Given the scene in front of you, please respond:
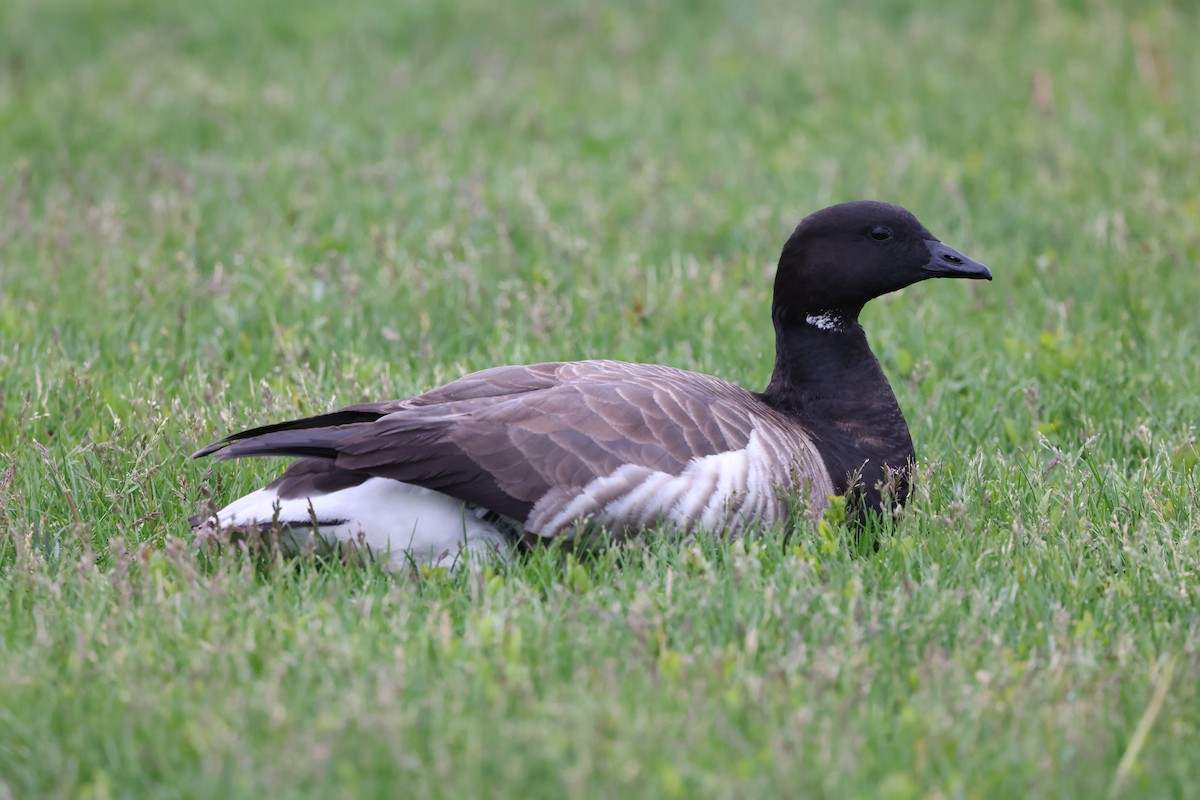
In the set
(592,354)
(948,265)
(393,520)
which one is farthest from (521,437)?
(592,354)

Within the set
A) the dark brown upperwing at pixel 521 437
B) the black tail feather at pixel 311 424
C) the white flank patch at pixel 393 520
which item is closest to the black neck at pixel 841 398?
the dark brown upperwing at pixel 521 437

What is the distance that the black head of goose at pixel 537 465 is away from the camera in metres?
4.22

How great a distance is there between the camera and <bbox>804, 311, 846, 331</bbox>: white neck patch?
5203 millimetres

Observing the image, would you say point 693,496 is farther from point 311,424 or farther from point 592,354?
point 592,354

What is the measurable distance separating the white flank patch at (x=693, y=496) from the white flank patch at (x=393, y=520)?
0.27 meters

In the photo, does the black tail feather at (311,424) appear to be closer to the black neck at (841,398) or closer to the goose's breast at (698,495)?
the goose's breast at (698,495)

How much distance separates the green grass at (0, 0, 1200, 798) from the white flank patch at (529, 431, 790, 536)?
158 millimetres

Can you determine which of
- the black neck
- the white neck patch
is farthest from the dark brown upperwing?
the white neck patch

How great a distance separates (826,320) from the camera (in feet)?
17.1

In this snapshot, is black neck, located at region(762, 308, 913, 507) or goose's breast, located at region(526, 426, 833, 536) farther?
black neck, located at region(762, 308, 913, 507)

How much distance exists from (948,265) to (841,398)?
2.12 feet

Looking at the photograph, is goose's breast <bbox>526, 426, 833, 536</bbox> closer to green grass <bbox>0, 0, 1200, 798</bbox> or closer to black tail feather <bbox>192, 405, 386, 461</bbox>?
green grass <bbox>0, 0, 1200, 798</bbox>

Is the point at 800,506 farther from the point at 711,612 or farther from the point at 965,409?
the point at 965,409

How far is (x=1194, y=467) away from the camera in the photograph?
5.00 m
